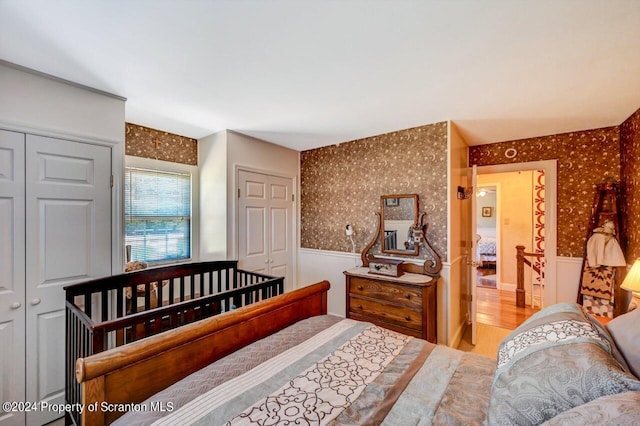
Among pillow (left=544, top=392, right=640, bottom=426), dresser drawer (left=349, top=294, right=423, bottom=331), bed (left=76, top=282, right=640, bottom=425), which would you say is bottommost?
dresser drawer (left=349, top=294, right=423, bottom=331)

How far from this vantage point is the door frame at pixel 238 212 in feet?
10.2

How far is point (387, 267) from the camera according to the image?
9.09 ft

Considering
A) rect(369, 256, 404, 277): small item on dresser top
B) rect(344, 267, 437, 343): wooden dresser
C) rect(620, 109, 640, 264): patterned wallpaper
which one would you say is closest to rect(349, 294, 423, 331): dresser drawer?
rect(344, 267, 437, 343): wooden dresser

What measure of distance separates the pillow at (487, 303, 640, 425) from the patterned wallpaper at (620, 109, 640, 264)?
Result: 225cm

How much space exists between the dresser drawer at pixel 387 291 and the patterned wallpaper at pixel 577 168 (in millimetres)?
1968

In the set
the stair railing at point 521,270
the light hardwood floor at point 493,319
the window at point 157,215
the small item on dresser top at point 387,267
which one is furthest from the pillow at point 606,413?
Answer: the stair railing at point 521,270

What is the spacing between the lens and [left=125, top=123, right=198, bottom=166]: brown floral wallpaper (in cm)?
283

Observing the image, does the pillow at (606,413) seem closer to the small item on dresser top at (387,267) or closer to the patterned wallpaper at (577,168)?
the small item on dresser top at (387,267)

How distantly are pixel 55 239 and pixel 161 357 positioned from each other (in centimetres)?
142

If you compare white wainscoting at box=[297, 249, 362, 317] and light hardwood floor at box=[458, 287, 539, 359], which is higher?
white wainscoting at box=[297, 249, 362, 317]

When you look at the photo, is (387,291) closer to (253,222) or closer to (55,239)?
(253,222)

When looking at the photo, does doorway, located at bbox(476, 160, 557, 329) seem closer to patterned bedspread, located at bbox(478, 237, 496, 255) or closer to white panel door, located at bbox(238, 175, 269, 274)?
patterned bedspread, located at bbox(478, 237, 496, 255)

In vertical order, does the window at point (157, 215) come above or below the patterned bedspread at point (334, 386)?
above

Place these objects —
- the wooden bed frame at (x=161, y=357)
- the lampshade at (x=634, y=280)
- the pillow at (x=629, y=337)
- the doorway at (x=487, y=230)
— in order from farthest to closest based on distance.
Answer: the doorway at (x=487, y=230) → the lampshade at (x=634, y=280) → the wooden bed frame at (x=161, y=357) → the pillow at (x=629, y=337)
